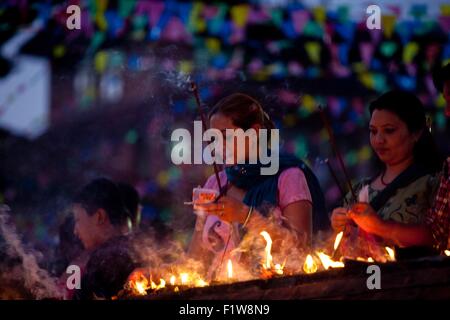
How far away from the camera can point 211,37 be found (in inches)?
302

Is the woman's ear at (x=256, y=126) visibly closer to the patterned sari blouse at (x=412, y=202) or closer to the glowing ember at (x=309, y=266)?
the patterned sari blouse at (x=412, y=202)

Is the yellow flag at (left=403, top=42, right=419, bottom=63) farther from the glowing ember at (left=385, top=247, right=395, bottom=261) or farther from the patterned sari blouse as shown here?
the glowing ember at (left=385, top=247, right=395, bottom=261)

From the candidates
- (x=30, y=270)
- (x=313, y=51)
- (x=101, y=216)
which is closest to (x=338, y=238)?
(x=101, y=216)

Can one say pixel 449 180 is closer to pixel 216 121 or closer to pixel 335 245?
pixel 335 245

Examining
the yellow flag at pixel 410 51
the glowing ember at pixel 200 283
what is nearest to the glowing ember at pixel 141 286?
the glowing ember at pixel 200 283

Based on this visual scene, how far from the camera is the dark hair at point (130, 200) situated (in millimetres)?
6191

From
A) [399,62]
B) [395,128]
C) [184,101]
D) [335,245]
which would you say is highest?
[399,62]

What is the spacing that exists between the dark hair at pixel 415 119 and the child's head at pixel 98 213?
2014 millimetres

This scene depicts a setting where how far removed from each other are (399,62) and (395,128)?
2.94 metres

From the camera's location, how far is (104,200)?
233 inches

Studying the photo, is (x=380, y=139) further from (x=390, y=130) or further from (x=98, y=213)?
(x=98, y=213)

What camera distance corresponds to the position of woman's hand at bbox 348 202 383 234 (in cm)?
424
